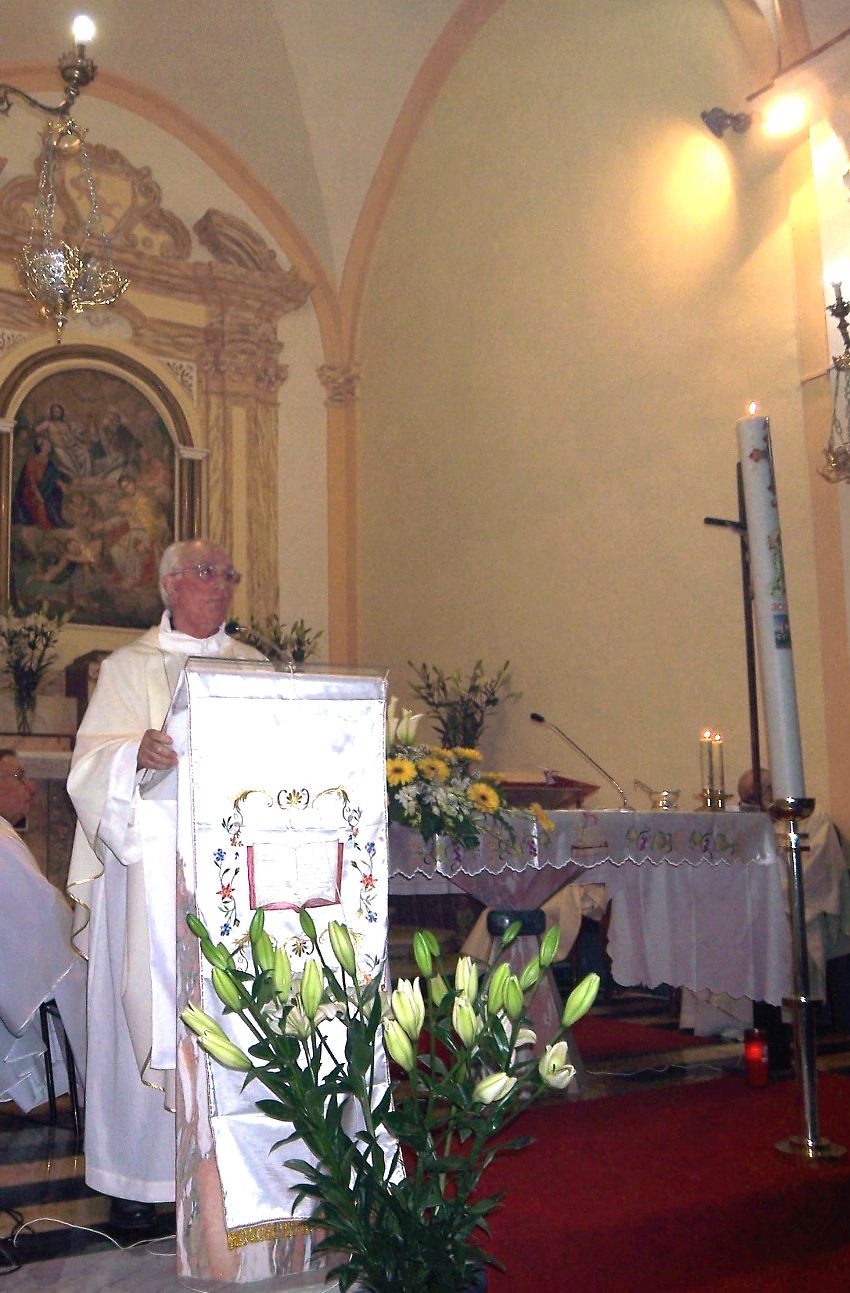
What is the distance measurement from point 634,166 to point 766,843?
5.67m

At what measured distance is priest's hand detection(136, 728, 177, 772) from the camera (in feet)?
9.25

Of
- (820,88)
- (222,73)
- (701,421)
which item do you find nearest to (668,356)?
(701,421)

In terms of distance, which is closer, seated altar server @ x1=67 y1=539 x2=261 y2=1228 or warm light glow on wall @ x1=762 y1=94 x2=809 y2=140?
seated altar server @ x1=67 y1=539 x2=261 y2=1228

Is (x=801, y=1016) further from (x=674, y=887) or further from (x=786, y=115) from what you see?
(x=786, y=115)

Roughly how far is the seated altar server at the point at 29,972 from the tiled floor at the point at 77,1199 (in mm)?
263

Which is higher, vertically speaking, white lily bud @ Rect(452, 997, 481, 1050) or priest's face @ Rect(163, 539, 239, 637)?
priest's face @ Rect(163, 539, 239, 637)

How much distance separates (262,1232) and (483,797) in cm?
186

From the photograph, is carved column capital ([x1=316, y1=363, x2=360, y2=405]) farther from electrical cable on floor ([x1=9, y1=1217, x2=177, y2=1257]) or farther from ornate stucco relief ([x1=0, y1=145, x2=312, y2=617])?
electrical cable on floor ([x1=9, y1=1217, x2=177, y2=1257])

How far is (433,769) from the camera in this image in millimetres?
4102

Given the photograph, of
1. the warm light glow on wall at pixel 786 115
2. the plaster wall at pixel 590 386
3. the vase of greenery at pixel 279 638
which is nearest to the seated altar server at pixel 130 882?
the plaster wall at pixel 590 386

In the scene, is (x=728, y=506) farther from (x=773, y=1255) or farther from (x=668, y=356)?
(x=773, y=1255)

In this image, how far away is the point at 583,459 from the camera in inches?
360

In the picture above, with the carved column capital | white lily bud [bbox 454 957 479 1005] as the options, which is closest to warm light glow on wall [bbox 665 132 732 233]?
the carved column capital

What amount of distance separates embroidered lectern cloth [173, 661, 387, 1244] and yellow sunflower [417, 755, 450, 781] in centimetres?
133
